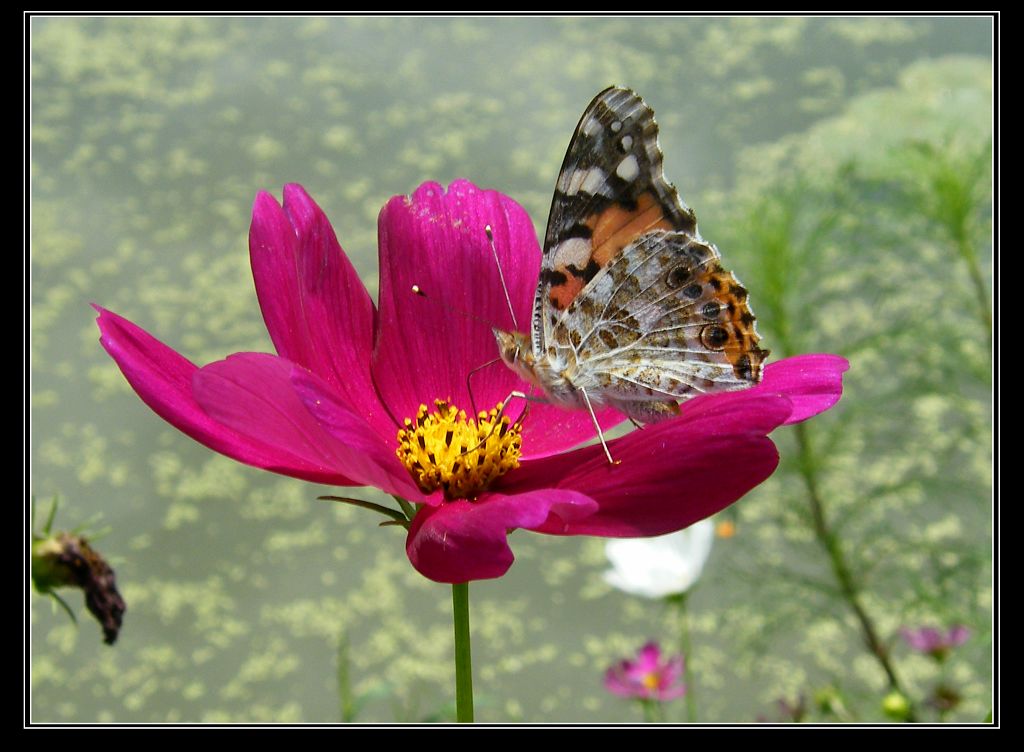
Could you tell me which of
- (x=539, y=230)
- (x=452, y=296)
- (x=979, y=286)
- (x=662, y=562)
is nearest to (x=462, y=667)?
(x=452, y=296)

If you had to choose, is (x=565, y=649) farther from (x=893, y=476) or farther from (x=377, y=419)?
(x=377, y=419)

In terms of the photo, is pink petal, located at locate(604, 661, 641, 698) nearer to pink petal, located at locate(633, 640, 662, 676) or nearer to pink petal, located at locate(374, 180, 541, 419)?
pink petal, located at locate(633, 640, 662, 676)

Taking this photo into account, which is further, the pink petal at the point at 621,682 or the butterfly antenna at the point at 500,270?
the pink petal at the point at 621,682

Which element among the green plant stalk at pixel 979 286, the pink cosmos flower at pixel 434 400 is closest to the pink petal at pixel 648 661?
the green plant stalk at pixel 979 286

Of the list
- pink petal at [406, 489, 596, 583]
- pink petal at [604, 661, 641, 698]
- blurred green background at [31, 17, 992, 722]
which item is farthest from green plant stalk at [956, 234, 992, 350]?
pink petal at [406, 489, 596, 583]

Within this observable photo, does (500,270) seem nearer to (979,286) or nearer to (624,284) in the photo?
(624,284)

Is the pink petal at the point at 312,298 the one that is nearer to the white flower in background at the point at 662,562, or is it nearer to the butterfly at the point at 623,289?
the butterfly at the point at 623,289

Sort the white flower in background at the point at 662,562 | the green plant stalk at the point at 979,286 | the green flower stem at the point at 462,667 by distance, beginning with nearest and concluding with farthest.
Answer: the green flower stem at the point at 462,667
the white flower in background at the point at 662,562
the green plant stalk at the point at 979,286
